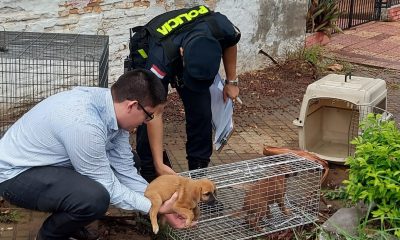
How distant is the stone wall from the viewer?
6346 mm

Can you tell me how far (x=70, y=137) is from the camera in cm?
351

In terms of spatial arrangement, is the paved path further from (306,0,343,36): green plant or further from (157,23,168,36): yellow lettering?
(157,23,168,36): yellow lettering

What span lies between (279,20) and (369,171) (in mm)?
5369

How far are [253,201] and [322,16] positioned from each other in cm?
662

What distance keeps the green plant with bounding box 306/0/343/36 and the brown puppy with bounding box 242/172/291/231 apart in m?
6.04

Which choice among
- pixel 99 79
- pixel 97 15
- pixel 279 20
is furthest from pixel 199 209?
pixel 279 20

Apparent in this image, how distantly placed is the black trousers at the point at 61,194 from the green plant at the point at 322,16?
22.7 feet

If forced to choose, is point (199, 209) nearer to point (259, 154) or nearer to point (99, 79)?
point (99, 79)

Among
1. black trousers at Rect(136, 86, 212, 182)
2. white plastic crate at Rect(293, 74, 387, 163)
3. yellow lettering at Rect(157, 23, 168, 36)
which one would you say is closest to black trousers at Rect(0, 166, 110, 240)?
black trousers at Rect(136, 86, 212, 182)

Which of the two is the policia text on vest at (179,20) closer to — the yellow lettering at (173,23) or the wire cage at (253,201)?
the yellow lettering at (173,23)

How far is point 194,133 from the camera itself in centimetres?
493

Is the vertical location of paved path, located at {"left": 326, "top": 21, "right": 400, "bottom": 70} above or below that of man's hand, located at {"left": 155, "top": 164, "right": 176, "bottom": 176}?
below

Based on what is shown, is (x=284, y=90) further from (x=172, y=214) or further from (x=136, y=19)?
(x=172, y=214)

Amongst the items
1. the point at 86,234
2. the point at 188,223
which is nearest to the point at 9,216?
the point at 86,234
